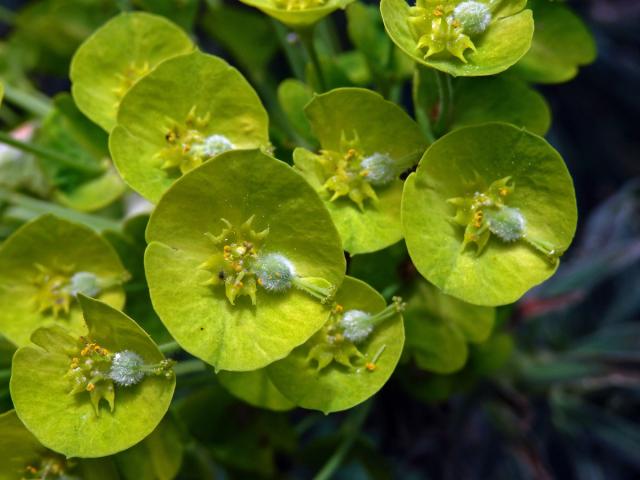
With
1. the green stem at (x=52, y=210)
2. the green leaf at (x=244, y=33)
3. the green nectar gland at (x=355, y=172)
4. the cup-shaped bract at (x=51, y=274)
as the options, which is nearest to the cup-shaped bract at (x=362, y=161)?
the green nectar gland at (x=355, y=172)

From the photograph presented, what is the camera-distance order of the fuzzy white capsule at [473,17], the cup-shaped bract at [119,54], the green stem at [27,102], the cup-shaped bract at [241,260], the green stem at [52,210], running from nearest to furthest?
the cup-shaped bract at [241,260], the fuzzy white capsule at [473,17], the cup-shaped bract at [119,54], the green stem at [52,210], the green stem at [27,102]

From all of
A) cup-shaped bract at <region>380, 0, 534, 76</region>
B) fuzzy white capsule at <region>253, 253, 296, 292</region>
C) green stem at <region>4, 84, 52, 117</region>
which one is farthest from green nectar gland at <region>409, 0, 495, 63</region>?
green stem at <region>4, 84, 52, 117</region>

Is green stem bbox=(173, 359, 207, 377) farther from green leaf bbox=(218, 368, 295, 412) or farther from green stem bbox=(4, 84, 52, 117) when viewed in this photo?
green stem bbox=(4, 84, 52, 117)

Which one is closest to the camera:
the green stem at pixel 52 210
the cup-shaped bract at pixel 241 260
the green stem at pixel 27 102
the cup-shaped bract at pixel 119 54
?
the cup-shaped bract at pixel 241 260

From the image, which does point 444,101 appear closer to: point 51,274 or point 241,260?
point 241,260

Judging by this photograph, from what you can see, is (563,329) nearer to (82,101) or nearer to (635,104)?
(635,104)

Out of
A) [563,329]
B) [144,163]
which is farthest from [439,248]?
[563,329]

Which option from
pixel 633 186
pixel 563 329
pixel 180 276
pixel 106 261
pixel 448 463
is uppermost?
pixel 180 276

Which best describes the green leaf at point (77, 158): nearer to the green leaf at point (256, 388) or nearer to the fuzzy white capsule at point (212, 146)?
the fuzzy white capsule at point (212, 146)
